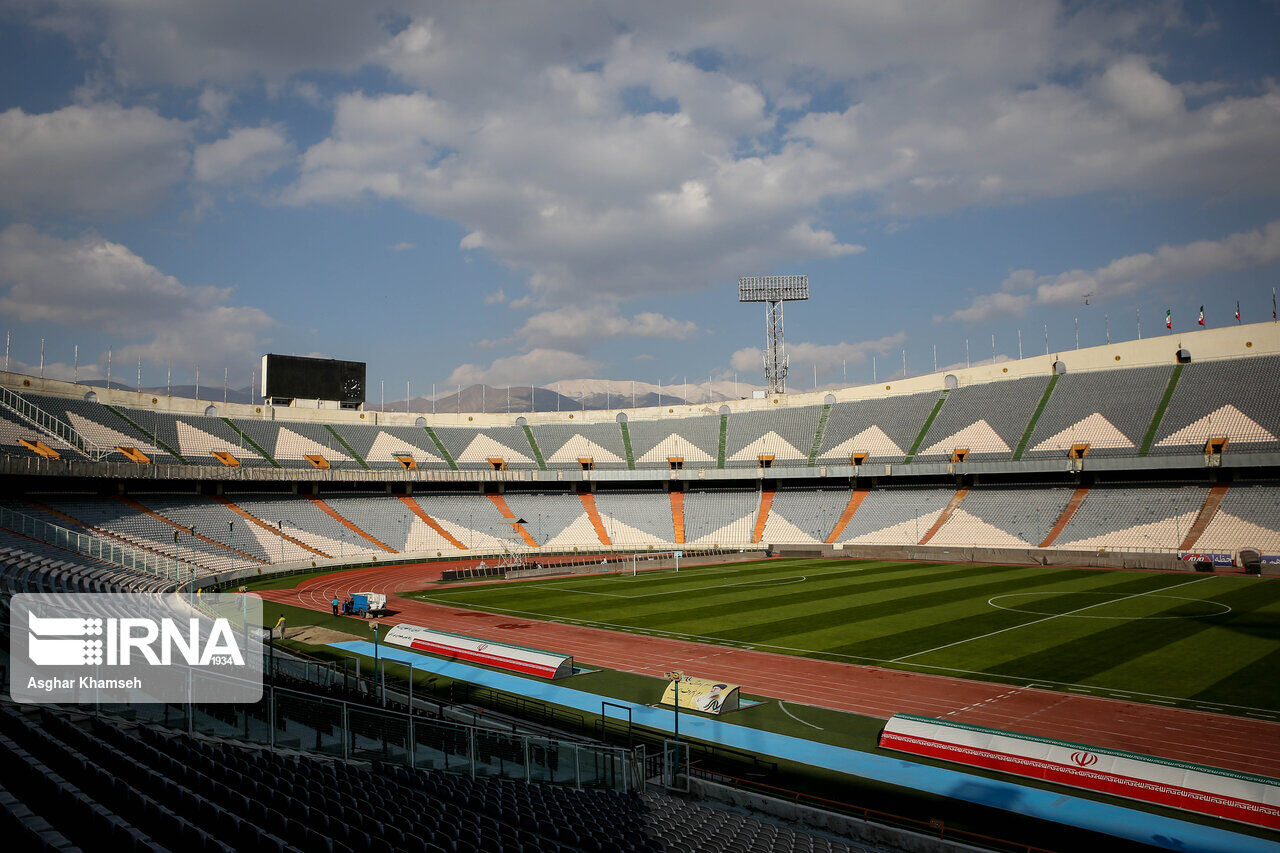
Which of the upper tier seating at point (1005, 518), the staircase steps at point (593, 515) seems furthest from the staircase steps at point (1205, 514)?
the staircase steps at point (593, 515)

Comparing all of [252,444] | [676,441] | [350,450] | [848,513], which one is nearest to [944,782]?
[848,513]

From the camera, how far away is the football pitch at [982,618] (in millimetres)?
24484

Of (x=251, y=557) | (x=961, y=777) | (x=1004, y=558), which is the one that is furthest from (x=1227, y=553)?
(x=251, y=557)

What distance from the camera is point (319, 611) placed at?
3881 cm

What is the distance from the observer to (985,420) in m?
68.7

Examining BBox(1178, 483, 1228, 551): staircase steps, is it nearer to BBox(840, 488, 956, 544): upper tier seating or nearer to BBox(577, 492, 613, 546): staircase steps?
BBox(840, 488, 956, 544): upper tier seating

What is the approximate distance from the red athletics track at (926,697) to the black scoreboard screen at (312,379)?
4614 centimetres

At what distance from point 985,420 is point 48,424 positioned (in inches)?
2786

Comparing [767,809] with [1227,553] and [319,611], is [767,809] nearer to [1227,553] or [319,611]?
[319,611]

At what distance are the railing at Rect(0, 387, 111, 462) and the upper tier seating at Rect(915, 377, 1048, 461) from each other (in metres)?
62.5

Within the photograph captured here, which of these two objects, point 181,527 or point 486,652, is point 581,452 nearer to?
point 181,527

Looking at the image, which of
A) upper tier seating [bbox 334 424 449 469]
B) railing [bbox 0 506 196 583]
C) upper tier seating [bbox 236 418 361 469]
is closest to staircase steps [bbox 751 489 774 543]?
upper tier seating [bbox 334 424 449 469]

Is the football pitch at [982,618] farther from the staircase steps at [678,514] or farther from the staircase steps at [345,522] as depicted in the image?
the staircase steps at [345,522]

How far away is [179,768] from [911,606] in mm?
33800
